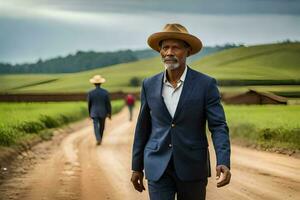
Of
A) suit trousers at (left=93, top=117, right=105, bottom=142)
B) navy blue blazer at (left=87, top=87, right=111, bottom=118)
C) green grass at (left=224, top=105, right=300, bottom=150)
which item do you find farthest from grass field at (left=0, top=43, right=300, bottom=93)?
suit trousers at (left=93, top=117, right=105, bottom=142)

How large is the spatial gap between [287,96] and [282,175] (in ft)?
26.8

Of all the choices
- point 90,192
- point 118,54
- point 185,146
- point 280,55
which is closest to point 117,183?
point 90,192

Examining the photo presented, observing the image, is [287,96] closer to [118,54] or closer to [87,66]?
[87,66]

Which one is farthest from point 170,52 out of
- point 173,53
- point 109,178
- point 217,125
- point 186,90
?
point 109,178

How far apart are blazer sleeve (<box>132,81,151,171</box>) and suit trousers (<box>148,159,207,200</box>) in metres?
0.30

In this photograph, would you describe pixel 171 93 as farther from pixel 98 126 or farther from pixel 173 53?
pixel 98 126

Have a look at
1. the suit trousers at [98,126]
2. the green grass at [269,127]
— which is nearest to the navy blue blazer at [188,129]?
the green grass at [269,127]

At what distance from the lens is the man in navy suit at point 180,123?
6.17m

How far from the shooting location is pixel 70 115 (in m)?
32.5

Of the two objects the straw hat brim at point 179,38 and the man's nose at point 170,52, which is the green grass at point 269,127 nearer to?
the straw hat brim at point 179,38

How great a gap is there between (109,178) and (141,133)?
6284mm

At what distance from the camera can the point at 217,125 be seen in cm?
613

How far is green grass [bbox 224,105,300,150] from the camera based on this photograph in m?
17.6

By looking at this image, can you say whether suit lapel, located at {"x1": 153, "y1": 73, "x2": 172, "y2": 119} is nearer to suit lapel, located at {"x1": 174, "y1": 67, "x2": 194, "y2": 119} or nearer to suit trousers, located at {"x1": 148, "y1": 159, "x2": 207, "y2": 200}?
suit lapel, located at {"x1": 174, "y1": 67, "x2": 194, "y2": 119}
